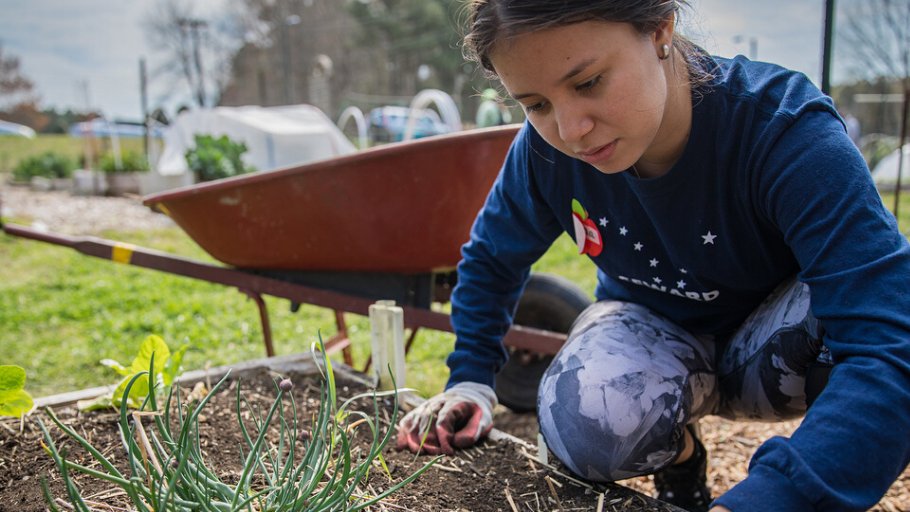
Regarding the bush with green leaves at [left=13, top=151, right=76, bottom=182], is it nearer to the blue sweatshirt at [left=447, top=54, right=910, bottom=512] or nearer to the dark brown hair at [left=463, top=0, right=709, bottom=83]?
the blue sweatshirt at [left=447, top=54, right=910, bottom=512]

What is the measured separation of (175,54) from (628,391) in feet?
106

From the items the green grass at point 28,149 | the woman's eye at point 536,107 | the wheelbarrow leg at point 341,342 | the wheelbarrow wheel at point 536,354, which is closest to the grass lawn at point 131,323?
the wheelbarrow leg at point 341,342

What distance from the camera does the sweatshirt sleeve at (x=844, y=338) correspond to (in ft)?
2.51

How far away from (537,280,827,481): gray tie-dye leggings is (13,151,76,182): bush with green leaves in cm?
1376

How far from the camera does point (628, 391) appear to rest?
1197mm

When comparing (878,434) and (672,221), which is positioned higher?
(672,221)

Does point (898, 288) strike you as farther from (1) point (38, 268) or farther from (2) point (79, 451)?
(1) point (38, 268)

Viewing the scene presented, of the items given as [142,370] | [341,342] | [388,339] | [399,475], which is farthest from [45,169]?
[399,475]

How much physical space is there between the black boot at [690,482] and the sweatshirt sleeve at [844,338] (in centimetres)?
66

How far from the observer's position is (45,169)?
12781 millimetres

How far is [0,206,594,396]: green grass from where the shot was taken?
298 cm

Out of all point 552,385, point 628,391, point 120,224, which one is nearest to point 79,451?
point 552,385

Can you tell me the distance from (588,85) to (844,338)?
0.45 meters

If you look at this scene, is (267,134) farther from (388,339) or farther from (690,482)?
(690,482)
